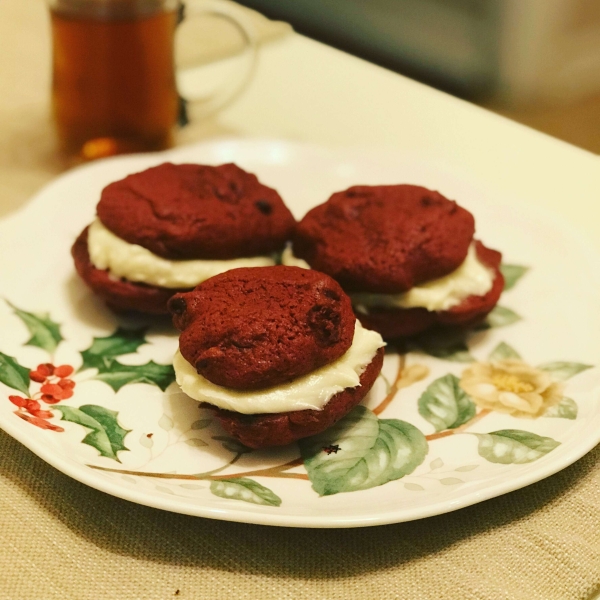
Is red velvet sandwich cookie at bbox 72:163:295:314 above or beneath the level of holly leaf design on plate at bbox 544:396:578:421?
above

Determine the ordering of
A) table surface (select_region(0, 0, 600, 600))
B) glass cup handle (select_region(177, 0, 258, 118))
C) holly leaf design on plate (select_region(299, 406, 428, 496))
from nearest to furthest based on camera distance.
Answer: table surface (select_region(0, 0, 600, 600)), holly leaf design on plate (select_region(299, 406, 428, 496)), glass cup handle (select_region(177, 0, 258, 118))

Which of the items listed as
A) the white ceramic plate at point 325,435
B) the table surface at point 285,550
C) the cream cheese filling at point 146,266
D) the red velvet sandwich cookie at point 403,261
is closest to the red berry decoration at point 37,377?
the white ceramic plate at point 325,435

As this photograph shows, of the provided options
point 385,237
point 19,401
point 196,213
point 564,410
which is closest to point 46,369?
point 19,401

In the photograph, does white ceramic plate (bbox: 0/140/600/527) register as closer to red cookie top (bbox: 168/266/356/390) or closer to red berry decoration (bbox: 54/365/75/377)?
red berry decoration (bbox: 54/365/75/377)

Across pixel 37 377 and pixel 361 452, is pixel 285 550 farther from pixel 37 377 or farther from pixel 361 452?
pixel 37 377

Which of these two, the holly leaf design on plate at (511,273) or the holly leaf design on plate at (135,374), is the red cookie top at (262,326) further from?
the holly leaf design on plate at (511,273)

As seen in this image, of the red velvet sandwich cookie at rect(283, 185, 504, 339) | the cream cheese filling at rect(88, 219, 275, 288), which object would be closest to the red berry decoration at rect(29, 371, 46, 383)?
the cream cheese filling at rect(88, 219, 275, 288)
